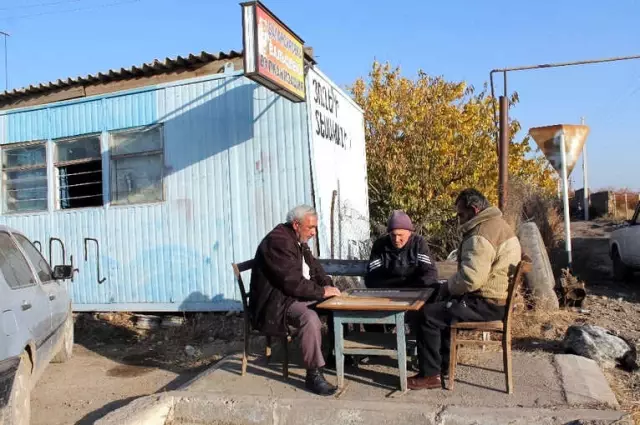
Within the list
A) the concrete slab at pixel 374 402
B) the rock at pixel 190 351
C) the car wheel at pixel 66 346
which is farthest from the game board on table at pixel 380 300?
the car wheel at pixel 66 346

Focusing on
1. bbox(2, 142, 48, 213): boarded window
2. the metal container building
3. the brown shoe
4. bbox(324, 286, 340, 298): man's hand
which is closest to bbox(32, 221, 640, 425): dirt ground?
the metal container building

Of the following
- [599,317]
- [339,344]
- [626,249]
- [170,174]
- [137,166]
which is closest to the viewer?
[339,344]

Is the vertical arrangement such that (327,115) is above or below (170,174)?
above

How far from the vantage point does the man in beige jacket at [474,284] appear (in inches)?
165

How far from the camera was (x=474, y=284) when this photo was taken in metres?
4.17

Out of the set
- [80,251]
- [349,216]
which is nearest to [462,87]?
[349,216]

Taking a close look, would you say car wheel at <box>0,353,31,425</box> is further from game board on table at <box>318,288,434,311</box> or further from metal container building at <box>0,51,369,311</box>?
metal container building at <box>0,51,369,311</box>

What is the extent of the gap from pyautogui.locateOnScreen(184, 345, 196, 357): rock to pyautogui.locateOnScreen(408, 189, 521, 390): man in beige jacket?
10.9ft

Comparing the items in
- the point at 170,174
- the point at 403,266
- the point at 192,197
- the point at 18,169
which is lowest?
the point at 403,266

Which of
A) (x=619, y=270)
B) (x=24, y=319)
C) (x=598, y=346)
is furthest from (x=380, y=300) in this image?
(x=619, y=270)

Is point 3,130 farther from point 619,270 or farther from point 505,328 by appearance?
point 619,270

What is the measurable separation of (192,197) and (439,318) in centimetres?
474

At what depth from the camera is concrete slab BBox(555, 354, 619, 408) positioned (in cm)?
397

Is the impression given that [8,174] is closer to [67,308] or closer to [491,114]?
[67,308]
